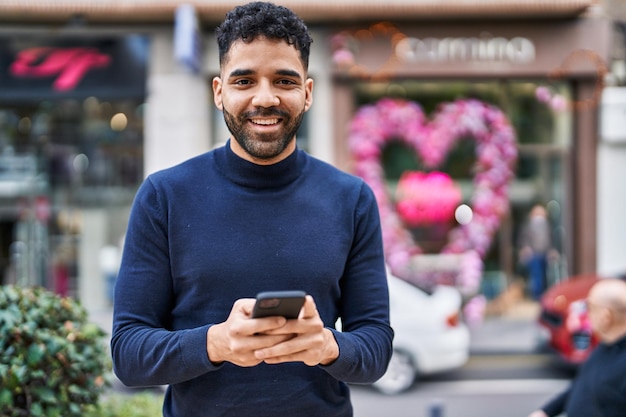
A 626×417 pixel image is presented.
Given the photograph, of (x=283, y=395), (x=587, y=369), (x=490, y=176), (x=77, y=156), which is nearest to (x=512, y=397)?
(x=490, y=176)

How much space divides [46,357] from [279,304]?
1928 mm

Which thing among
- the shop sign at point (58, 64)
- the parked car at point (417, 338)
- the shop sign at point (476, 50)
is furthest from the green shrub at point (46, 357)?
the shop sign at point (476, 50)

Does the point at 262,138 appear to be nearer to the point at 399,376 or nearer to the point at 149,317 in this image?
the point at 149,317

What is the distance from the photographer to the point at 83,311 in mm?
3566

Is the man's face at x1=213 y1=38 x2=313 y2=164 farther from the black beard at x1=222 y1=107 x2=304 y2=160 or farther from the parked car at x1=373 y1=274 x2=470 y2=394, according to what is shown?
the parked car at x1=373 y1=274 x2=470 y2=394

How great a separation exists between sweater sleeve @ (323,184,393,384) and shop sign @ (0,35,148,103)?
9922 mm

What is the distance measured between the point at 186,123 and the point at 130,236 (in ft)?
32.4

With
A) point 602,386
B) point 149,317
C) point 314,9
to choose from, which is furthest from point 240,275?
point 314,9

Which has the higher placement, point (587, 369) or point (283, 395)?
point (283, 395)

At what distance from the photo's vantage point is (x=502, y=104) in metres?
12.1

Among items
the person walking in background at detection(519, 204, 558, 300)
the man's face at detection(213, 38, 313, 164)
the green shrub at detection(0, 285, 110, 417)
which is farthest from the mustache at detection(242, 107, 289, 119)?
the person walking in background at detection(519, 204, 558, 300)

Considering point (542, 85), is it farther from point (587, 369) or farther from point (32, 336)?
point (32, 336)

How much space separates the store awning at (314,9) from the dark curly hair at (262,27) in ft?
Result: 30.3

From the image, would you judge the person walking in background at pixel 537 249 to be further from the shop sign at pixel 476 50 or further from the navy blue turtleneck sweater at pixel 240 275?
the navy blue turtleneck sweater at pixel 240 275
